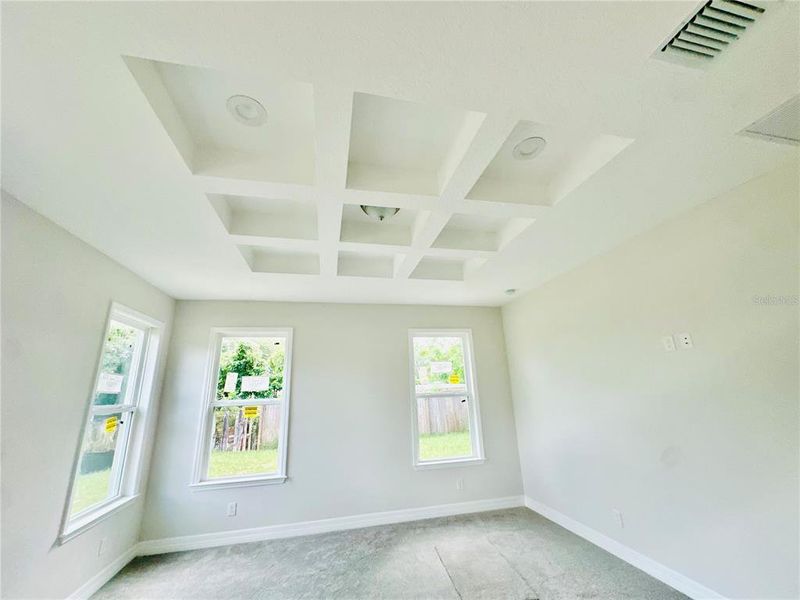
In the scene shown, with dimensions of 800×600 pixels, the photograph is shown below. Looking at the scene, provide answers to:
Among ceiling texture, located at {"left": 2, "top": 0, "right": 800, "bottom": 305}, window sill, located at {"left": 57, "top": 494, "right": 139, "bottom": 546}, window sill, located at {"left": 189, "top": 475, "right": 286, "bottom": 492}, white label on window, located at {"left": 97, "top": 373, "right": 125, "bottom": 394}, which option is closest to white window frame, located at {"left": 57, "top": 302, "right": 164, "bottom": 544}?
window sill, located at {"left": 57, "top": 494, "right": 139, "bottom": 546}

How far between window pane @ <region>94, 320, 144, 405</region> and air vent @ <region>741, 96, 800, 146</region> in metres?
4.26

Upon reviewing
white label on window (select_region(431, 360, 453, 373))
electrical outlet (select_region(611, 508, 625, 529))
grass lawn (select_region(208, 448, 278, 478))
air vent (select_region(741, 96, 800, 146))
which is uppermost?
air vent (select_region(741, 96, 800, 146))

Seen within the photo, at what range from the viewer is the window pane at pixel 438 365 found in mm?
4059

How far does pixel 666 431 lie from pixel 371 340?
286 cm

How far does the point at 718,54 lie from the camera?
111 centimetres

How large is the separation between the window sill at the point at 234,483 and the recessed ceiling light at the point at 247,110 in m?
3.31

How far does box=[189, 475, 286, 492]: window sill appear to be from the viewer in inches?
126

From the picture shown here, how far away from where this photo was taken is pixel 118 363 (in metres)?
2.85

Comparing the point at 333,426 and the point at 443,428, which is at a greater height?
the point at 333,426

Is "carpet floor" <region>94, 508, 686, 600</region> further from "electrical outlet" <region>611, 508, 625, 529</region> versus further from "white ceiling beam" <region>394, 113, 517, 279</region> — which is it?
"white ceiling beam" <region>394, 113, 517, 279</region>

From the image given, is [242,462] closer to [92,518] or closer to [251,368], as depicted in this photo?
[251,368]

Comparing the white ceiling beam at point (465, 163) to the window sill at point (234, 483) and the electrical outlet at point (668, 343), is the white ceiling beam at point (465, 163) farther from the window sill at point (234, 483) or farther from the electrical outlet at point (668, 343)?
the window sill at point (234, 483)

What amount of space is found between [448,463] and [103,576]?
316cm

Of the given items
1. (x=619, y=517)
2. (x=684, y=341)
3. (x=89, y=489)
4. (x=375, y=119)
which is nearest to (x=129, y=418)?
(x=89, y=489)
